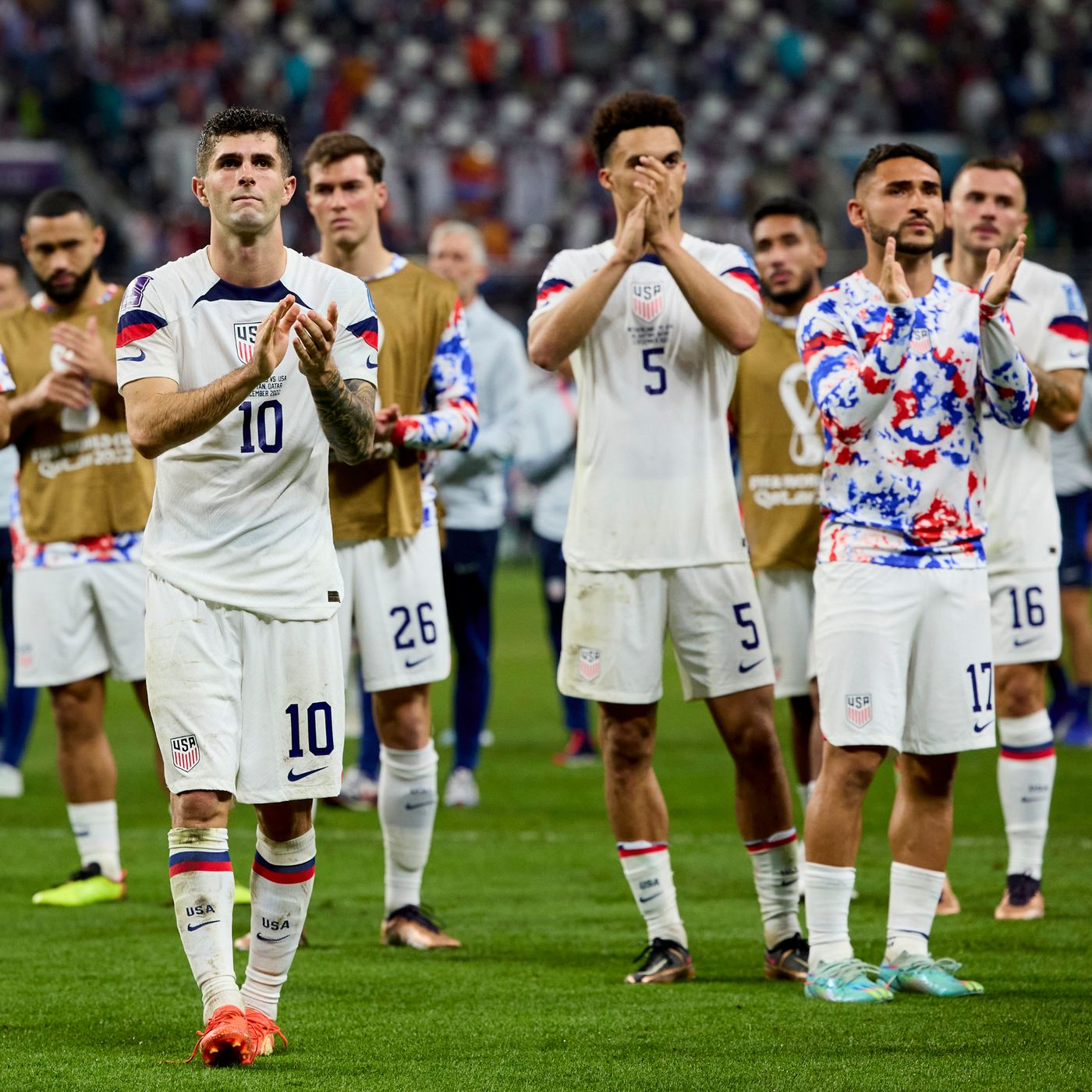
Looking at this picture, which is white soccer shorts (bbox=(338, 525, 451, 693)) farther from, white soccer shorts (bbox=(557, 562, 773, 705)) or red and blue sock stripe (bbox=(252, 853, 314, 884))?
red and blue sock stripe (bbox=(252, 853, 314, 884))

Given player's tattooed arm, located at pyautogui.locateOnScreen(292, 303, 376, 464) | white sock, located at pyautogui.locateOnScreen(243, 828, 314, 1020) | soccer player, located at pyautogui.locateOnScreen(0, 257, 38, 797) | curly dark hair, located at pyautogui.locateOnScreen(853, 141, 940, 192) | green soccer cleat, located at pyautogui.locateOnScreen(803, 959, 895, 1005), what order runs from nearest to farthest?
player's tattooed arm, located at pyautogui.locateOnScreen(292, 303, 376, 464)
white sock, located at pyautogui.locateOnScreen(243, 828, 314, 1020)
green soccer cleat, located at pyautogui.locateOnScreen(803, 959, 895, 1005)
curly dark hair, located at pyautogui.locateOnScreen(853, 141, 940, 192)
soccer player, located at pyautogui.locateOnScreen(0, 257, 38, 797)

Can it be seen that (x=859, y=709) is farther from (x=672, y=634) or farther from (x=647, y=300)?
(x=647, y=300)

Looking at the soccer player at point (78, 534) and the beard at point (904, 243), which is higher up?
the beard at point (904, 243)

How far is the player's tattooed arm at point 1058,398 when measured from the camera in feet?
19.9

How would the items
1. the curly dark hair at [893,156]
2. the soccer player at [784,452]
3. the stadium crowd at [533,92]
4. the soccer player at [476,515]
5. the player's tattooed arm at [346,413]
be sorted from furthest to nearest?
1. the stadium crowd at [533,92]
2. the soccer player at [476,515]
3. the soccer player at [784,452]
4. the curly dark hair at [893,156]
5. the player's tattooed arm at [346,413]

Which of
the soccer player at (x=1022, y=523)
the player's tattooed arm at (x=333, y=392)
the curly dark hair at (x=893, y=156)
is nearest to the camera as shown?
the player's tattooed arm at (x=333, y=392)

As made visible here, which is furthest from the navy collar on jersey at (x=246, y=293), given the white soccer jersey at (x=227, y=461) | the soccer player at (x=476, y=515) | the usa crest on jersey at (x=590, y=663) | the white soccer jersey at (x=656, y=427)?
the soccer player at (x=476, y=515)

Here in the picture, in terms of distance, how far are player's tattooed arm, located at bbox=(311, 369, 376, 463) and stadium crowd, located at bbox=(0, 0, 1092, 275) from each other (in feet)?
60.2

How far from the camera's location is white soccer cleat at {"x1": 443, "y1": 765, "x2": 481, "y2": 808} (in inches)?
352

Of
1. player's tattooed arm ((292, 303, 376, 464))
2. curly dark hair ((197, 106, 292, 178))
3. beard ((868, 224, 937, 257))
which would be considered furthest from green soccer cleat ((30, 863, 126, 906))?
beard ((868, 224, 937, 257))

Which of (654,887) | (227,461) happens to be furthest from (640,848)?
(227,461)

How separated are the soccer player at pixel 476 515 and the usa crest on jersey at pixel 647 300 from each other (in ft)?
11.0

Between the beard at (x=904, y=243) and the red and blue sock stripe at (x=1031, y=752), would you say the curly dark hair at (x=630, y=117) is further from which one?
the red and blue sock stripe at (x=1031, y=752)

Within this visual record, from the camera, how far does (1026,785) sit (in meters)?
6.47
